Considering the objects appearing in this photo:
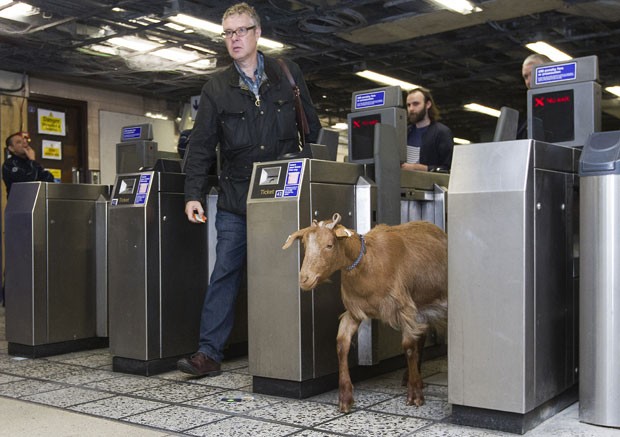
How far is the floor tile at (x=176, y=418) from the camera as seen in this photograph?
3.09 m

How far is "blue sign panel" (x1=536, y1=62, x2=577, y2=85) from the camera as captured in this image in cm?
353

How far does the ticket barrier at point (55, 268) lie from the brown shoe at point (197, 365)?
1582 millimetres

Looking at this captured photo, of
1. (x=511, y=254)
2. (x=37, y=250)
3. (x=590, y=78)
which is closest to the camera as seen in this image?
(x=511, y=254)

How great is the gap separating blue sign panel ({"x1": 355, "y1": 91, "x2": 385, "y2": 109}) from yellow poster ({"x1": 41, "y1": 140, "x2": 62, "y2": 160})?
7028mm

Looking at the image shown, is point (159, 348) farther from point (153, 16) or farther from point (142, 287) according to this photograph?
point (153, 16)

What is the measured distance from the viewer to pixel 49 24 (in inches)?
291

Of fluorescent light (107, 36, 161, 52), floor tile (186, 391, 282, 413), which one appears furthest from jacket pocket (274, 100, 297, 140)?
fluorescent light (107, 36, 161, 52)

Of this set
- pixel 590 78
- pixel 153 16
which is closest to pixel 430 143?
pixel 590 78

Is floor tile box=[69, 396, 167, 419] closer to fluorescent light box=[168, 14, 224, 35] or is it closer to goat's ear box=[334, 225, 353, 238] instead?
goat's ear box=[334, 225, 353, 238]

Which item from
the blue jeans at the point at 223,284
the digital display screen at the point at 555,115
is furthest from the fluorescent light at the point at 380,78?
the digital display screen at the point at 555,115

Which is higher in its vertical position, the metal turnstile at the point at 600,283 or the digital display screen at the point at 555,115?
the digital display screen at the point at 555,115

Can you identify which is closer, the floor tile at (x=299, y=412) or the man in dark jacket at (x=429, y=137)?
the floor tile at (x=299, y=412)

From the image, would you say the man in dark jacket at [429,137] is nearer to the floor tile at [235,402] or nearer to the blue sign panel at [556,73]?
the blue sign panel at [556,73]

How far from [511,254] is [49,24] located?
20.3ft
